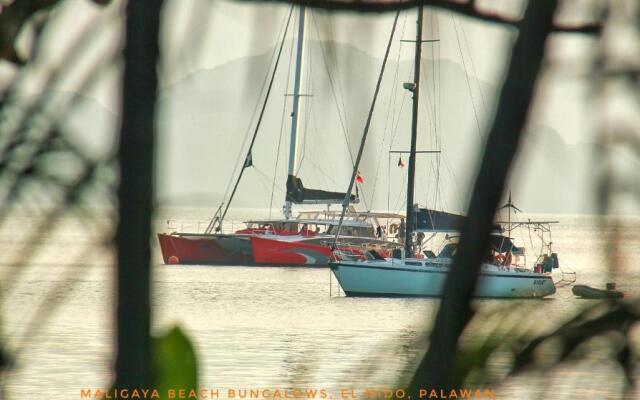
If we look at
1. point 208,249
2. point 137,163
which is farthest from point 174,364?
point 208,249

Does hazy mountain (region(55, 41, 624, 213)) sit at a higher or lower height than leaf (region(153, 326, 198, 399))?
higher

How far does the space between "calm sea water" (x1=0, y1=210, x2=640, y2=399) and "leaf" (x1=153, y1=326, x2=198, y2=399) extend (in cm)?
1

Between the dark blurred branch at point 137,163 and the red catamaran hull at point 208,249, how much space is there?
3447 centimetres

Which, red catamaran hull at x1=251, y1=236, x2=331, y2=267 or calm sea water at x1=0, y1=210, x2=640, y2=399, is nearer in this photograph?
calm sea water at x1=0, y1=210, x2=640, y2=399

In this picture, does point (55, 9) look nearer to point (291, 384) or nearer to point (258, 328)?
point (291, 384)

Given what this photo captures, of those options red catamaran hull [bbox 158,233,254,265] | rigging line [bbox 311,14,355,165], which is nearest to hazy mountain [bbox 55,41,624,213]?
rigging line [bbox 311,14,355,165]

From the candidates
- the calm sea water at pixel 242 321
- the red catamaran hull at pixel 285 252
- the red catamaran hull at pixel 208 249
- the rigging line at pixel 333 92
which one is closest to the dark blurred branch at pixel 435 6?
the rigging line at pixel 333 92

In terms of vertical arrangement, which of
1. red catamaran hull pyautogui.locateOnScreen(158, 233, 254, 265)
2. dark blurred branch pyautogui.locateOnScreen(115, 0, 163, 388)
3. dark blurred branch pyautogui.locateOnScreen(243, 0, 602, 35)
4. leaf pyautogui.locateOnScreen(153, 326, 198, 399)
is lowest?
red catamaran hull pyautogui.locateOnScreen(158, 233, 254, 265)

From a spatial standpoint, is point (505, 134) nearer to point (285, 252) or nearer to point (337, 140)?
point (337, 140)

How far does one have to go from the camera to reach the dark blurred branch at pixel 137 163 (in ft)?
2.00

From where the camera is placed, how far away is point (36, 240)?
71 cm

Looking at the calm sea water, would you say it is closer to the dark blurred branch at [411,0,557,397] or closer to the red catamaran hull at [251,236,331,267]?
the dark blurred branch at [411,0,557,397]

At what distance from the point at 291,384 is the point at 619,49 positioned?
1.17 ft

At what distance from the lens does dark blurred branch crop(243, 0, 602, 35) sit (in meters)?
0.71
